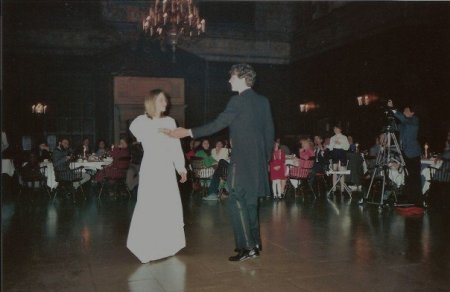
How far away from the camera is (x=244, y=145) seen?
3939mm

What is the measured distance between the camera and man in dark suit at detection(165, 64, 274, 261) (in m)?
3.91

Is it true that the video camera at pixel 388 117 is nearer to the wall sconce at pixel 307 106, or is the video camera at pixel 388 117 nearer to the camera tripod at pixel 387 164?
the camera tripod at pixel 387 164

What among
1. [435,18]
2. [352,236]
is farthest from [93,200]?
[435,18]

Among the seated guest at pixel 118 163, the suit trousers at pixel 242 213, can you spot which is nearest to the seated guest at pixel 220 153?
the seated guest at pixel 118 163

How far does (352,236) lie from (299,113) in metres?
10.8

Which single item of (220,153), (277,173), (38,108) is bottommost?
(277,173)

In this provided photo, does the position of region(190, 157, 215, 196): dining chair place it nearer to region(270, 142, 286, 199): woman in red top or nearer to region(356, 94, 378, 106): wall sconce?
region(270, 142, 286, 199): woman in red top

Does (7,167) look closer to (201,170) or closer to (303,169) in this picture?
(201,170)

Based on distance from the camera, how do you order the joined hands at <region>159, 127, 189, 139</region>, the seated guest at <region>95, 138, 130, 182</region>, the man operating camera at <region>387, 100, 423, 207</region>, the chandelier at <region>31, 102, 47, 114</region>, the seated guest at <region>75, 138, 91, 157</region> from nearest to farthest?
the joined hands at <region>159, 127, 189, 139</region>, the man operating camera at <region>387, 100, 423, 207</region>, the seated guest at <region>95, 138, 130, 182</region>, the seated guest at <region>75, 138, 91, 157</region>, the chandelier at <region>31, 102, 47, 114</region>

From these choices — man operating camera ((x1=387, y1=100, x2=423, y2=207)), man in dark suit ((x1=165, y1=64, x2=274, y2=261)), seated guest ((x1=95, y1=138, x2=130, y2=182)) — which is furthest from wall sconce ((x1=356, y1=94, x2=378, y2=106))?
man in dark suit ((x1=165, y1=64, x2=274, y2=261))

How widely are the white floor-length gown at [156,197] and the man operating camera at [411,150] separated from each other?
403 cm

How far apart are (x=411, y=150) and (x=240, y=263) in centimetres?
416

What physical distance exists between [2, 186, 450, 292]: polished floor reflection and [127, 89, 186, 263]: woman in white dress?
0.18 m

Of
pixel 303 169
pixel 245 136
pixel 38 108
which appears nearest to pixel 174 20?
pixel 303 169
